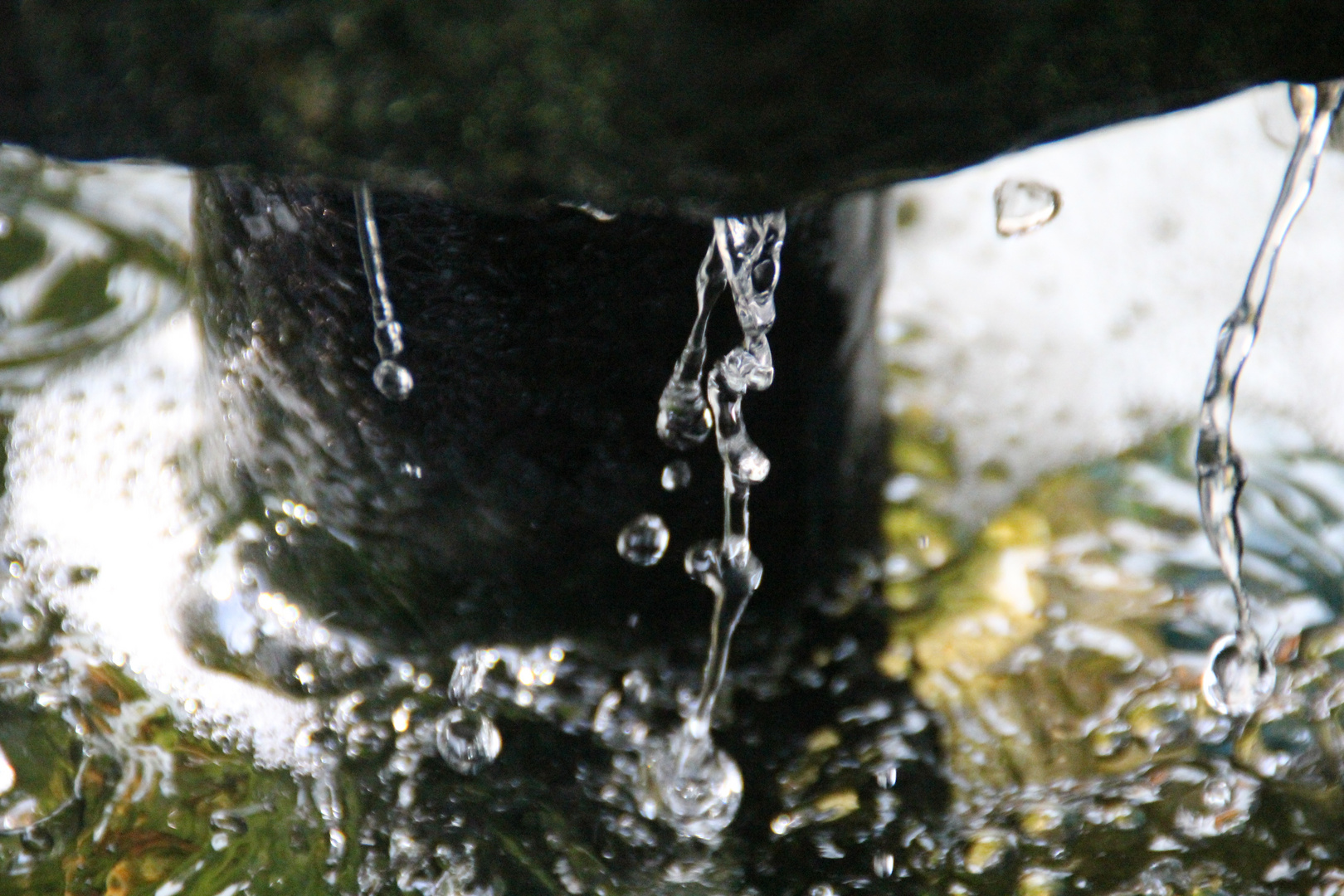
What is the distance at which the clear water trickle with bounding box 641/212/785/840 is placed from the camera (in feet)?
5.52

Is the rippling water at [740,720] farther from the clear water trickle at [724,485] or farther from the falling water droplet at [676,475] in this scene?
the falling water droplet at [676,475]

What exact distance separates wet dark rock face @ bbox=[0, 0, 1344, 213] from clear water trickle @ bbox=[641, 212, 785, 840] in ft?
2.17

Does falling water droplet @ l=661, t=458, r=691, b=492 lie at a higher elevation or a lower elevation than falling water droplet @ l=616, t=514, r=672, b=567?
higher

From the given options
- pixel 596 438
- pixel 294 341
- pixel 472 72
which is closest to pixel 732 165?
pixel 472 72

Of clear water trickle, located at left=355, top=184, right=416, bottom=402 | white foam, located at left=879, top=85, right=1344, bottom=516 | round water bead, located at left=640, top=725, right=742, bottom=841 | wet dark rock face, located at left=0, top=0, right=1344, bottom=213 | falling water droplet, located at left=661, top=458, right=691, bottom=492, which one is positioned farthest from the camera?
white foam, located at left=879, top=85, right=1344, bottom=516

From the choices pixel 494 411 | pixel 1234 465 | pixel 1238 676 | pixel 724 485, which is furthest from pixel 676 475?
pixel 1238 676

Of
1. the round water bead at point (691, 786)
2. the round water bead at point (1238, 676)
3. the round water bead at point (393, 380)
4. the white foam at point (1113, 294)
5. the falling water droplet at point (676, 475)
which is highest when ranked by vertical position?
the white foam at point (1113, 294)

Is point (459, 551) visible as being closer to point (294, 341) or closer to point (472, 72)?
point (294, 341)

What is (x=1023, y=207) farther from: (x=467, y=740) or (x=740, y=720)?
(x=467, y=740)

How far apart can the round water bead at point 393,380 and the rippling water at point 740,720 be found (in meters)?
0.32

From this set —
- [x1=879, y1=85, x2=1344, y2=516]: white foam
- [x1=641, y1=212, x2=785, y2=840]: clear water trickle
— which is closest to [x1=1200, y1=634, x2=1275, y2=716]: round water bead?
[x1=879, y1=85, x2=1344, y2=516]: white foam

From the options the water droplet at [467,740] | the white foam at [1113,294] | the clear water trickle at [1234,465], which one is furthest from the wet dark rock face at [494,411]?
the white foam at [1113,294]

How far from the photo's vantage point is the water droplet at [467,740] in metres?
1.84

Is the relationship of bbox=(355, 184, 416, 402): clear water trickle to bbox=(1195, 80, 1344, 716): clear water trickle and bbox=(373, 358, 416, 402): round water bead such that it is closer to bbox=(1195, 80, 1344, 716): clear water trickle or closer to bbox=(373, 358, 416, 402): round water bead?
bbox=(373, 358, 416, 402): round water bead
